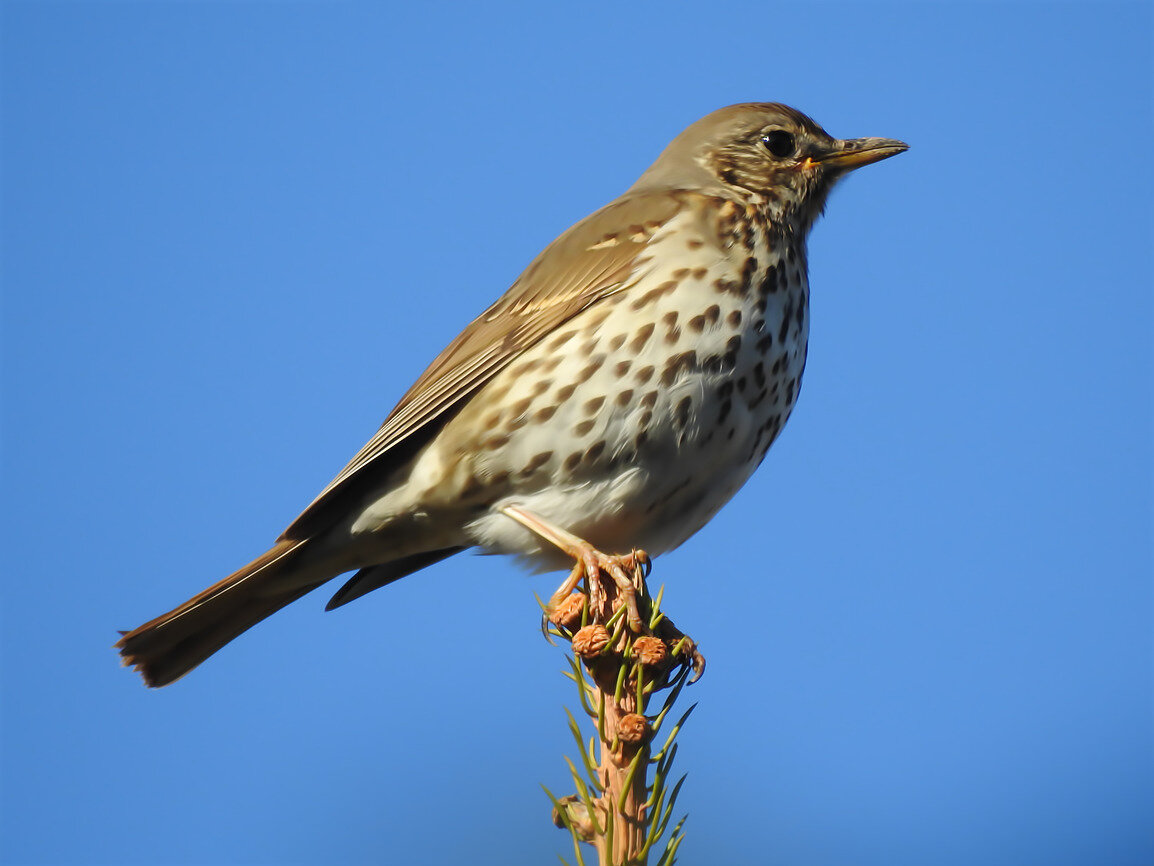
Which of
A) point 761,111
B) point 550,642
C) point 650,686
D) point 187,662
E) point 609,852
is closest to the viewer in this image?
point 609,852

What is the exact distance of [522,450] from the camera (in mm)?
3939

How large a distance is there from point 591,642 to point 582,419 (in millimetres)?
1153

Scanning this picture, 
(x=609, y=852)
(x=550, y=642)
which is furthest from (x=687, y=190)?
(x=609, y=852)

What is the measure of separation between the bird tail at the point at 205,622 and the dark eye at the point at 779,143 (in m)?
2.26

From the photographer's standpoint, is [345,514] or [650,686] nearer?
[650,686]

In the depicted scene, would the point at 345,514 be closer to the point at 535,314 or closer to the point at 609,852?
the point at 535,314

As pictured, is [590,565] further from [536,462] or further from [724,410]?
[724,410]

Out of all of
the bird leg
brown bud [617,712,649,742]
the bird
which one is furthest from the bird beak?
brown bud [617,712,649,742]

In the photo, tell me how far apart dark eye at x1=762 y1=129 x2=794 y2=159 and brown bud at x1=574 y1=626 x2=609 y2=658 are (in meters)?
2.52

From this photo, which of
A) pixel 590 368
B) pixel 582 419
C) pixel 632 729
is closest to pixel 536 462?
pixel 582 419

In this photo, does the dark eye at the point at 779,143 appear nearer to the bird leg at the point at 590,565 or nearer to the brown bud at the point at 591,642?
the bird leg at the point at 590,565

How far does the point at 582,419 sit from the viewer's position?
3.84 metres

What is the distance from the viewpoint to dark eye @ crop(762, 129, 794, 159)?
4754 mm

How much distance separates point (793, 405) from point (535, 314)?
914mm
